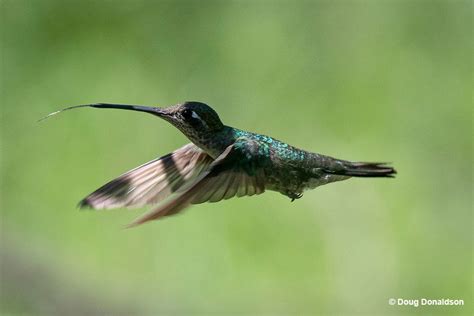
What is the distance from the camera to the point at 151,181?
8.20 feet

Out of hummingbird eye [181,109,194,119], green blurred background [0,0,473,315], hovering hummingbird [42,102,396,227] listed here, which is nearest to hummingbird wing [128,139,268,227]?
hovering hummingbird [42,102,396,227]

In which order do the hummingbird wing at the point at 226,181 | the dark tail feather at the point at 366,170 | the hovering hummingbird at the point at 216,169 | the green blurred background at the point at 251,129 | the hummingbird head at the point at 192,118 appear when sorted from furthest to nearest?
the green blurred background at the point at 251,129 → the dark tail feather at the point at 366,170 → the hummingbird head at the point at 192,118 → the hovering hummingbird at the point at 216,169 → the hummingbird wing at the point at 226,181

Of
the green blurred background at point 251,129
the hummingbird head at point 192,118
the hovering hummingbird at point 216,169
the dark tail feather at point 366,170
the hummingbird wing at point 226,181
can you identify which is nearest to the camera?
the hummingbird wing at point 226,181

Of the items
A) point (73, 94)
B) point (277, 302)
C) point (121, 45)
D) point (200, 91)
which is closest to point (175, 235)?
point (277, 302)

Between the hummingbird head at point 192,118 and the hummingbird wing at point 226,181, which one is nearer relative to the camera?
the hummingbird wing at point 226,181

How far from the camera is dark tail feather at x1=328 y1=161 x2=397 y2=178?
238cm

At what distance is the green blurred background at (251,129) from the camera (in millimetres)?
4609

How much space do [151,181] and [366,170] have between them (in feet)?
2.30

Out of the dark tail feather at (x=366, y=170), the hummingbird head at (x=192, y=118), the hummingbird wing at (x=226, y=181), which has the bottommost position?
the hummingbird wing at (x=226, y=181)

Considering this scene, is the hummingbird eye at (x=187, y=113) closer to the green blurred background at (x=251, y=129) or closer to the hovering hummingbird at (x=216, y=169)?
the hovering hummingbird at (x=216, y=169)

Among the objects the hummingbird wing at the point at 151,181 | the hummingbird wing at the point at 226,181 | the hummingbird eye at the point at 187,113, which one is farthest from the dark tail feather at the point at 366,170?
the hummingbird eye at the point at 187,113

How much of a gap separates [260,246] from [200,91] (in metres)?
1.46

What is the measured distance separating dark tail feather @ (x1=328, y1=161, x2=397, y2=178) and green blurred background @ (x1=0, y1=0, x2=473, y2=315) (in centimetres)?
188

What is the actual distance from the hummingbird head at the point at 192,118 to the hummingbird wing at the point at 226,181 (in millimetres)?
98
